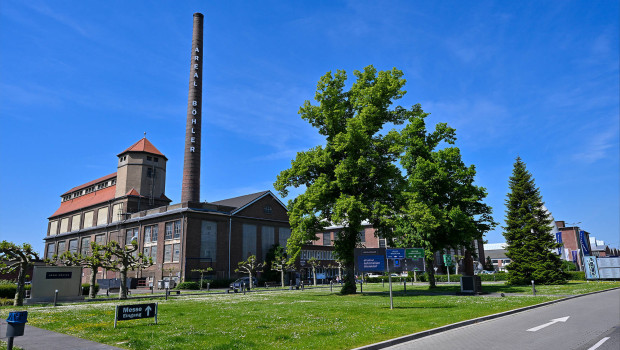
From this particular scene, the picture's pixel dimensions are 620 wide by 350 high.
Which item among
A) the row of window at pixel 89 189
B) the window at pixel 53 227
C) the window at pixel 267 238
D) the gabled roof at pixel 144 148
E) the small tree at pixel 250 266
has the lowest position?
the small tree at pixel 250 266

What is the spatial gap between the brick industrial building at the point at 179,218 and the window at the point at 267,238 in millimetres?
171

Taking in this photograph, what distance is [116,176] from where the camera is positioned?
3223 inches

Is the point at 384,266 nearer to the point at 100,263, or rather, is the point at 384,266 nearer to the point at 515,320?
the point at 515,320

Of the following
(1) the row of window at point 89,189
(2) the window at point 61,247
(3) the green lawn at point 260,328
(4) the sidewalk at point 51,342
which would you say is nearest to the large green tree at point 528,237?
(3) the green lawn at point 260,328

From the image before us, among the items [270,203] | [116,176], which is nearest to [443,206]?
[270,203]

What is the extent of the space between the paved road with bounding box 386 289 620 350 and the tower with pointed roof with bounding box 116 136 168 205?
7255cm

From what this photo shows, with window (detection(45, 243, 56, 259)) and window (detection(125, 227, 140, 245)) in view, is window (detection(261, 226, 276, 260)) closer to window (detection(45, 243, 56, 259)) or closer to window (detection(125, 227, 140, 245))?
window (detection(125, 227, 140, 245))

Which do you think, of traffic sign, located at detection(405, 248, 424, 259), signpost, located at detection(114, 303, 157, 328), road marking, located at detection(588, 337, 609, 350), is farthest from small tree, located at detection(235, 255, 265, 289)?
road marking, located at detection(588, 337, 609, 350)

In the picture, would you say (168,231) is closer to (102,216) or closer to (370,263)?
(102,216)

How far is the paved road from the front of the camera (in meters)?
10.3

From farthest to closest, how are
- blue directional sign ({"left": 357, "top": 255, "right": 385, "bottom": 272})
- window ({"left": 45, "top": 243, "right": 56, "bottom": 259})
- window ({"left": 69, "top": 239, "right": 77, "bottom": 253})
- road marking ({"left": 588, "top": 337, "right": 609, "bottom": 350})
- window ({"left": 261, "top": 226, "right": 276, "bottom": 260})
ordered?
window ({"left": 45, "top": 243, "right": 56, "bottom": 259}) < window ({"left": 69, "top": 239, "right": 77, "bottom": 253}) < window ({"left": 261, "top": 226, "right": 276, "bottom": 260}) < blue directional sign ({"left": 357, "top": 255, "right": 385, "bottom": 272}) < road marking ({"left": 588, "top": 337, "right": 609, "bottom": 350})

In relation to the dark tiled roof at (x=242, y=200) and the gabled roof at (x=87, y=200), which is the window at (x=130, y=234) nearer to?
the gabled roof at (x=87, y=200)

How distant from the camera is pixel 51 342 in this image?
11367 millimetres

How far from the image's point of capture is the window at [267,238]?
6869 centimetres
